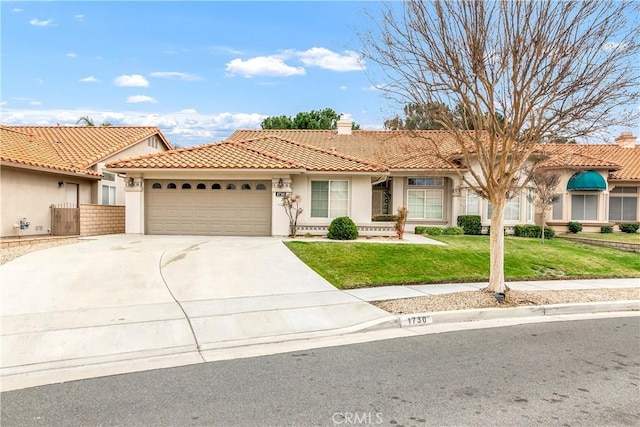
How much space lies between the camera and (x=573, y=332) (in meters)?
8.00

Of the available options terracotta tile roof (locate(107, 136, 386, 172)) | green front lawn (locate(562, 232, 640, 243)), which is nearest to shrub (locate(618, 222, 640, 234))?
green front lawn (locate(562, 232, 640, 243))

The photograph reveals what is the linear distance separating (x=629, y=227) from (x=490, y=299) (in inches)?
833

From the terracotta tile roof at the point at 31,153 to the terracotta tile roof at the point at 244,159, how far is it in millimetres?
2515

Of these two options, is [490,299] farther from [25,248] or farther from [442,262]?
[25,248]

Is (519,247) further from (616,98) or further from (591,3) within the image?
(591,3)

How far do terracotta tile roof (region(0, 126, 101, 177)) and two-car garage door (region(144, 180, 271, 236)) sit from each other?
3.95 metres

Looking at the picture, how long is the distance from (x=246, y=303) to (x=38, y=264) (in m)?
6.33

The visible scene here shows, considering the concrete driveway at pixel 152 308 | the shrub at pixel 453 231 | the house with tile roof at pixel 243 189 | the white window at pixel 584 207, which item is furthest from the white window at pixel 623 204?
the concrete driveway at pixel 152 308

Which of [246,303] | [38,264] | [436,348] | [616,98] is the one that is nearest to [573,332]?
[436,348]

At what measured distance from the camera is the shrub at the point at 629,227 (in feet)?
85.6

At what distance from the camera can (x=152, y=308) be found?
8.69 metres

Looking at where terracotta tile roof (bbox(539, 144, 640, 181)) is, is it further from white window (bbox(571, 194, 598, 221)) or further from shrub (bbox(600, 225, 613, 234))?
shrub (bbox(600, 225, 613, 234))

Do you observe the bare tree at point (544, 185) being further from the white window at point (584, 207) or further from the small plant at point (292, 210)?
the small plant at point (292, 210)

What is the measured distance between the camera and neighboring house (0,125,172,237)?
17.5m
